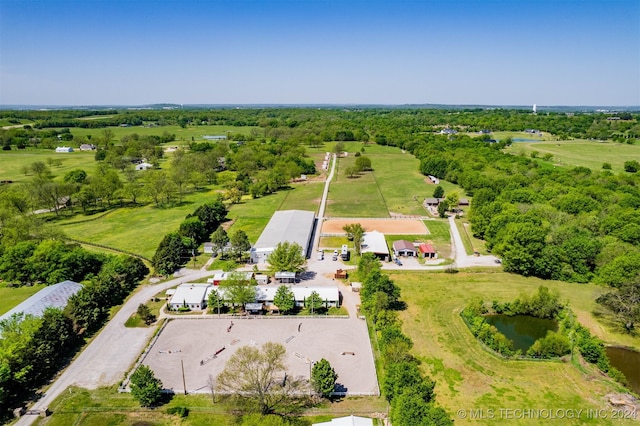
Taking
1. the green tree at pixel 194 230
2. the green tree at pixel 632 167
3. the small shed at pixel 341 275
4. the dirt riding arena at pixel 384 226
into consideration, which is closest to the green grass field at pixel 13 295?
the green tree at pixel 194 230

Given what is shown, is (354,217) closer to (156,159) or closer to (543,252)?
(543,252)

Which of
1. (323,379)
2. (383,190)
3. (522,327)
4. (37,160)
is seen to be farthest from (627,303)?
(37,160)

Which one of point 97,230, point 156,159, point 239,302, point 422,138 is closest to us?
point 239,302

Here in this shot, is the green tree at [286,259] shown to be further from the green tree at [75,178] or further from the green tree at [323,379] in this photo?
the green tree at [75,178]

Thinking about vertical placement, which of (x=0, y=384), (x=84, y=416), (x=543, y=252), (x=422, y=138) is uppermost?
(x=422, y=138)

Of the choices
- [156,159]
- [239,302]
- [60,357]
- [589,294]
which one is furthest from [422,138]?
[60,357]
